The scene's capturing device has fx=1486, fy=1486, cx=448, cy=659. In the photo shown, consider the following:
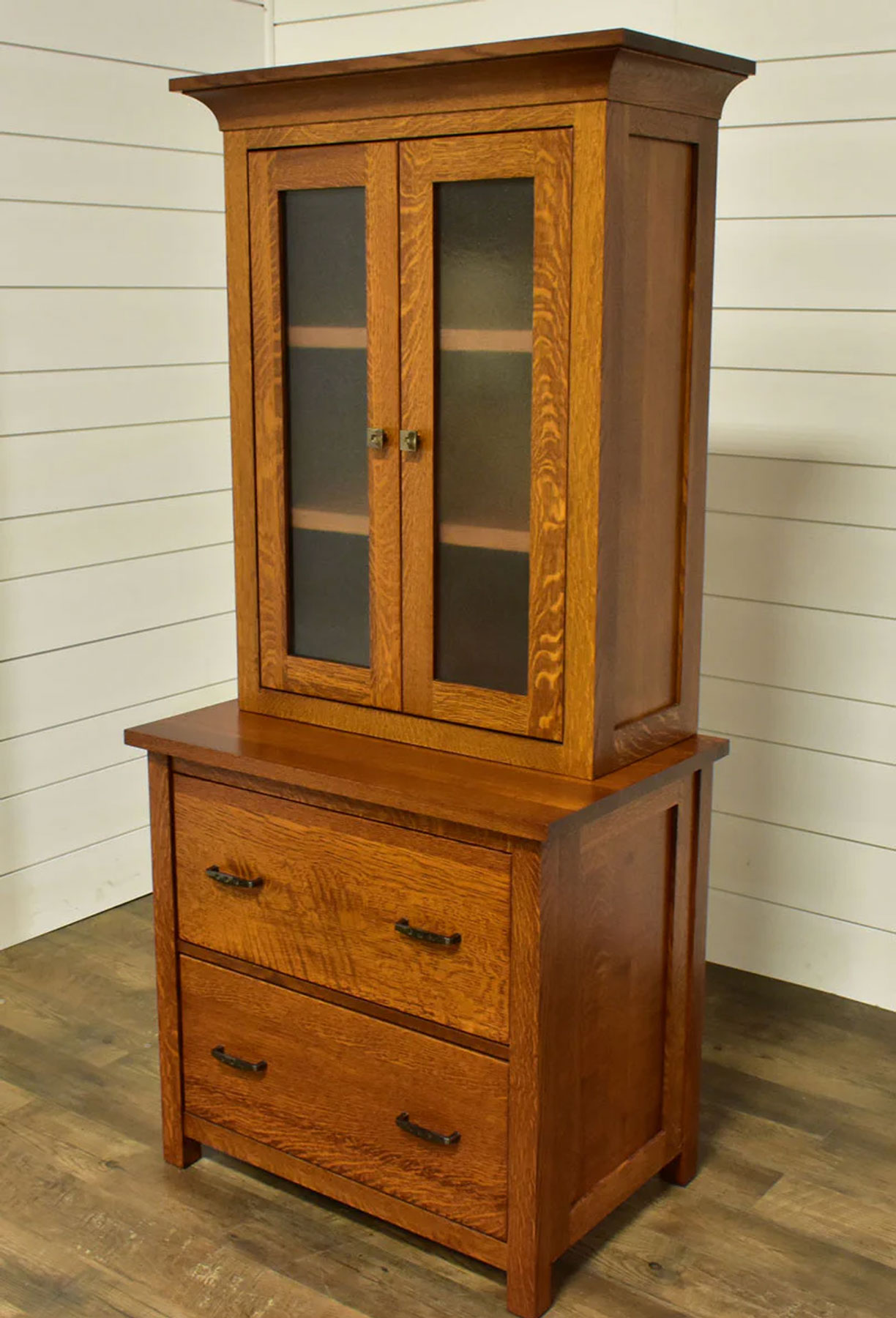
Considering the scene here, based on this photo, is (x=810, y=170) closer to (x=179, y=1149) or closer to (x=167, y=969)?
(x=167, y=969)

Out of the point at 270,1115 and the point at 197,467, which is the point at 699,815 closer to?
the point at 270,1115

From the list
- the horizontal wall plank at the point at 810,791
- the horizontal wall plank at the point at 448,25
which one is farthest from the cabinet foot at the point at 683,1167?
the horizontal wall plank at the point at 448,25

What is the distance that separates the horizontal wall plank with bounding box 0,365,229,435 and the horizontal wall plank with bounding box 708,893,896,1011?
5.25 feet

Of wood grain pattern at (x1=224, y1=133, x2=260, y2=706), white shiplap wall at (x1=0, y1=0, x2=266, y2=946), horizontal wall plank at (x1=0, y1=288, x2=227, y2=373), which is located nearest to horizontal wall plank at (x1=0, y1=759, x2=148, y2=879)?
white shiplap wall at (x1=0, y1=0, x2=266, y2=946)

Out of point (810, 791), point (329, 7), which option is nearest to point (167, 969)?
point (810, 791)

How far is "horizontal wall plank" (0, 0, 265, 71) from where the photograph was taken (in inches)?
115

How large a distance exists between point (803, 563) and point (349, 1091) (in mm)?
1397

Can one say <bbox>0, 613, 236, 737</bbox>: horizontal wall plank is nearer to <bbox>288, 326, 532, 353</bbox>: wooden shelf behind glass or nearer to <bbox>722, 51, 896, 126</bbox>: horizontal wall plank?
<bbox>288, 326, 532, 353</bbox>: wooden shelf behind glass

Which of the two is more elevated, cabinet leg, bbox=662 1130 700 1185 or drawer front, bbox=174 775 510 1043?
drawer front, bbox=174 775 510 1043

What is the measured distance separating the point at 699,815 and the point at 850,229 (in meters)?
1.21

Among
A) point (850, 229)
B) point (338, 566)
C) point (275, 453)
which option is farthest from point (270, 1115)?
point (850, 229)

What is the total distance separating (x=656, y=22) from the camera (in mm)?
2873

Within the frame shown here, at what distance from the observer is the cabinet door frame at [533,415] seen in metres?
1.85

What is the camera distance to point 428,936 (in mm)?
1954
